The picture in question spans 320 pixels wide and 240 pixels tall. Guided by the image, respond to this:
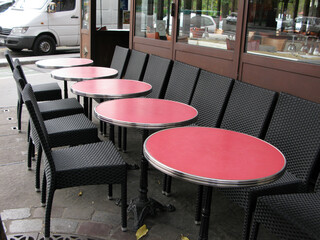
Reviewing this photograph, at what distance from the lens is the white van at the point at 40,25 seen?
415 inches

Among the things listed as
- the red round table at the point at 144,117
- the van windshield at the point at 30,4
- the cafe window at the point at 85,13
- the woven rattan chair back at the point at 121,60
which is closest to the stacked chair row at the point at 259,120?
the red round table at the point at 144,117

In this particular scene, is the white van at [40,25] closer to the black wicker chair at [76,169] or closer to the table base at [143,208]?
the black wicker chair at [76,169]

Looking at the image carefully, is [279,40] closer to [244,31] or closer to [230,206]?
[244,31]

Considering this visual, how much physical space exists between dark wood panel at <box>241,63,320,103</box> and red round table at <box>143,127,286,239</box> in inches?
35.4

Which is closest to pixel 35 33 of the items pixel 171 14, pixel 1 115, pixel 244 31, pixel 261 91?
pixel 1 115

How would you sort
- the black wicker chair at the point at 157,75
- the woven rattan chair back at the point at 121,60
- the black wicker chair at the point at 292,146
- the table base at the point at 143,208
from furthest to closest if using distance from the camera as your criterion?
the woven rattan chair back at the point at 121,60 → the black wicker chair at the point at 157,75 → the table base at the point at 143,208 → the black wicker chair at the point at 292,146

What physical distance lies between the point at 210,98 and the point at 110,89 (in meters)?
0.95

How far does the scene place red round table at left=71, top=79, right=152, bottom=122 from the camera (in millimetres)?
3135

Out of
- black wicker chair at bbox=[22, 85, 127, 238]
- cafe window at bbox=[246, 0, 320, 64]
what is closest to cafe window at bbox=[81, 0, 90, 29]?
cafe window at bbox=[246, 0, 320, 64]

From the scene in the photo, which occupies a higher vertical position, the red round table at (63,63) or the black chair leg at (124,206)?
the red round table at (63,63)

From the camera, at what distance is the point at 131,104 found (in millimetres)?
2842

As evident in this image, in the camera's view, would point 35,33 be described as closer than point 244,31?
No

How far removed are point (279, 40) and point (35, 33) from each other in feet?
29.9

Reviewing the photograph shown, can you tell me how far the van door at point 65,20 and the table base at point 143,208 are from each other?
9349mm
